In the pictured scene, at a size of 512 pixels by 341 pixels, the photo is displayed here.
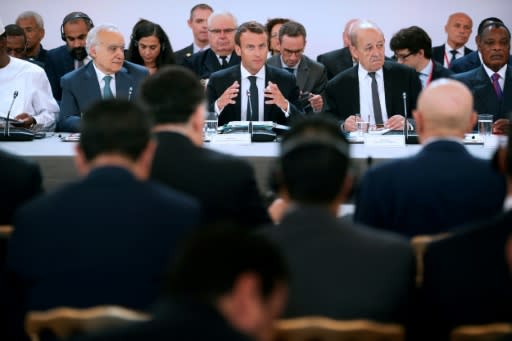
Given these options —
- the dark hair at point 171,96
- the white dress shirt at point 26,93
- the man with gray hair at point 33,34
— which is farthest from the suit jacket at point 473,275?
the man with gray hair at point 33,34

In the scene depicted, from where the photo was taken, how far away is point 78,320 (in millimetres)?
1933

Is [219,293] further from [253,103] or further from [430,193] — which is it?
[253,103]

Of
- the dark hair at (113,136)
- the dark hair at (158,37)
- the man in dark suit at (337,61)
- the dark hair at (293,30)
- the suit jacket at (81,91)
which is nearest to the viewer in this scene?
the dark hair at (113,136)

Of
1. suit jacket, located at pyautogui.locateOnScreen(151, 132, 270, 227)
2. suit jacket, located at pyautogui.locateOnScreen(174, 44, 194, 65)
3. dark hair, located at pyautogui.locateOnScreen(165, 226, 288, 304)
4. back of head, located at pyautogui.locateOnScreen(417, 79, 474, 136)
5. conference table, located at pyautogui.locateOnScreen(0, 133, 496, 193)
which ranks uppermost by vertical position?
suit jacket, located at pyautogui.locateOnScreen(174, 44, 194, 65)

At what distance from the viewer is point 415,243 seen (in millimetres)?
2475

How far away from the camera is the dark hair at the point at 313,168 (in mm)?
2150

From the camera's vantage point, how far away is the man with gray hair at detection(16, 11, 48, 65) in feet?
25.4

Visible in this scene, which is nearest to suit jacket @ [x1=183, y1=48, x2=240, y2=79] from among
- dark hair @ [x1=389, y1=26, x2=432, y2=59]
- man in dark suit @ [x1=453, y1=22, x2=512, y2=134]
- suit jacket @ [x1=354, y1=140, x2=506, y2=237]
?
dark hair @ [x1=389, y1=26, x2=432, y2=59]

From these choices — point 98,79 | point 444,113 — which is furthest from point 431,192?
point 98,79

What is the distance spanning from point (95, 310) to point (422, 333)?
776 millimetres

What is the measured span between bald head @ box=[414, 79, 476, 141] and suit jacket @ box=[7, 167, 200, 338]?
109 centimetres

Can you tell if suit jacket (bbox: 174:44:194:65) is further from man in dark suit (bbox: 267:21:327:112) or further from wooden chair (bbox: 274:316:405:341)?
wooden chair (bbox: 274:316:405:341)

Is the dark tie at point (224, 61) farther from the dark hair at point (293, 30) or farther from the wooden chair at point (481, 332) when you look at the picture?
the wooden chair at point (481, 332)

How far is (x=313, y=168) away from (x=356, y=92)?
12.5 ft
